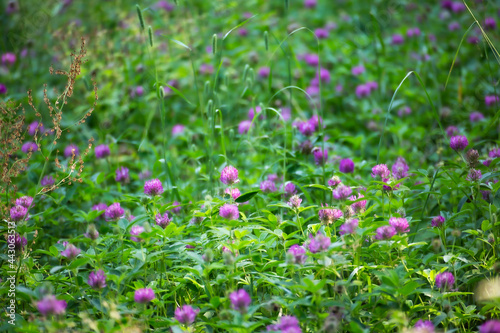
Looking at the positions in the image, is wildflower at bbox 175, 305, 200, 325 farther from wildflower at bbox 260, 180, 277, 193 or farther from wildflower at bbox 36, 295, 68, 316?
wildflower at bbox 260, 180, 277, 193

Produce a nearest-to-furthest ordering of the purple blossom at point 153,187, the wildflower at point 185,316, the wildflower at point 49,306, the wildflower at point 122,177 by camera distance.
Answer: the wildflower at point 49,306 → the wildflower at point 185,316 → the purple blossom at point 153,187 → the wildflower at point 122,177

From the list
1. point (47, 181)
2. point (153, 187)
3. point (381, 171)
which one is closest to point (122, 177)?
point (47, 181)

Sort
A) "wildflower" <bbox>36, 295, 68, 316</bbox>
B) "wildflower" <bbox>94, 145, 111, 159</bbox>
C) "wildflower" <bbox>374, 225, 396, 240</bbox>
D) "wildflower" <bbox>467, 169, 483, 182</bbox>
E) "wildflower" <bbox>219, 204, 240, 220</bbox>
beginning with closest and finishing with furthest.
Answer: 1. "wildflower" <bbox>36, 295, 68, 316</bbox>
2. "wildflower" <bbox>374, 225, 396, 240</bbox>
3. "wildflower" <bbox>219, 204, 240, 220</bbox>
4. "wildflower" <bbox>467, 169, 483, 182</bbox>
5. "wildflower" <bbox>94, 145, 111, 159</bbox>

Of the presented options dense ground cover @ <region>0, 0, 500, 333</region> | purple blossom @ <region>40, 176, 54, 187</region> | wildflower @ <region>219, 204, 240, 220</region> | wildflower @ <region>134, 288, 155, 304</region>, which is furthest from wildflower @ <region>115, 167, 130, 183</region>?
wildflower @ <region>134, 288, 155, 304</region>

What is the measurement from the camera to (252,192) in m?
1.76

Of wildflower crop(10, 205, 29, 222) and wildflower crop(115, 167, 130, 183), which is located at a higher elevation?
wildflower crop(10, 205, 29, 222)

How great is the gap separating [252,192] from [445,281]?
0.74 m

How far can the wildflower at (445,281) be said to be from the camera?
157cm

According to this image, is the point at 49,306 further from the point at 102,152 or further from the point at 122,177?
the point at 102,152

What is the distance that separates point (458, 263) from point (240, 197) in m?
0.91

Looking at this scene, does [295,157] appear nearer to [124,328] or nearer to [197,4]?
[124,328]

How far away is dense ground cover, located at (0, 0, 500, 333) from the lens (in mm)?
1551

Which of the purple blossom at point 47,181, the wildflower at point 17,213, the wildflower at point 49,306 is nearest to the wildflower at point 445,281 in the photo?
the wildflower at point 49,306

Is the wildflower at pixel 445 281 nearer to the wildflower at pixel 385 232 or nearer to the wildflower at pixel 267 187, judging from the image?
the wildflower at pixel 385 232
